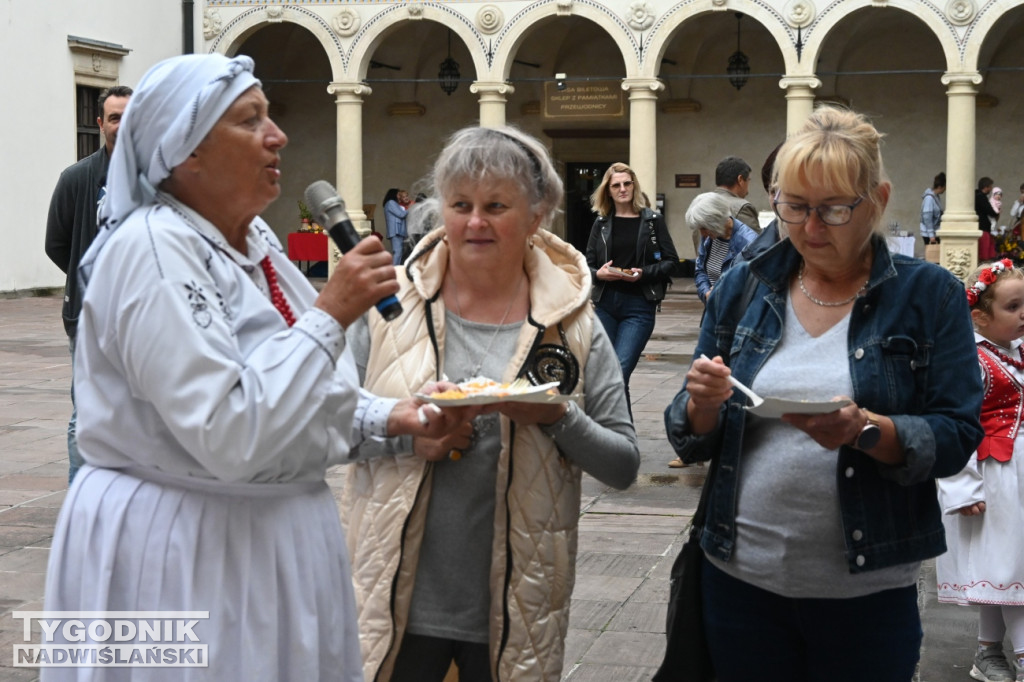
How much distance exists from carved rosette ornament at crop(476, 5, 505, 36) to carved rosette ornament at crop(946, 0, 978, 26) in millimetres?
7886

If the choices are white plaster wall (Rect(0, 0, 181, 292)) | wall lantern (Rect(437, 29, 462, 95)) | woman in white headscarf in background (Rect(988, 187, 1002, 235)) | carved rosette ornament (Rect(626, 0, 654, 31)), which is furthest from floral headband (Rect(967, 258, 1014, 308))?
wall lantern (Rect(437, 29, 462, 95))

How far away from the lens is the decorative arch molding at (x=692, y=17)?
24344 mm

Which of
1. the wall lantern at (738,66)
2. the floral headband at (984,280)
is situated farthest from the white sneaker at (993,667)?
the wall lantern at (738,66)

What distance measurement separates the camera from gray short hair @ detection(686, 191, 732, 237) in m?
7.98

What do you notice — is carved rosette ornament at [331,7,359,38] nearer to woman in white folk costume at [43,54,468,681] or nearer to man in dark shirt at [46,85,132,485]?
man in dark shirt at [46,85,132,485]

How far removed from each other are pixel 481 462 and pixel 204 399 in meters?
1.04

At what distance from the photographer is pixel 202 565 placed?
2.40 m

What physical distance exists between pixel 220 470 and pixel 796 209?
1.34 meters

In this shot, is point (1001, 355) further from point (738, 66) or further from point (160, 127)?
point (738, 66)

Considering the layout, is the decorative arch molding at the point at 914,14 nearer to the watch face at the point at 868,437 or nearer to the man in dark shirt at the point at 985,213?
the man in dark shirt at the point at 985,213

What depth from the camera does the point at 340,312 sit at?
7.98ft

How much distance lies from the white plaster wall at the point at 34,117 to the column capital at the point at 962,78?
1475 centimetres

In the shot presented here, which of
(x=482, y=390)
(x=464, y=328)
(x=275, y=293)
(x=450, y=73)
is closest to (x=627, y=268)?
(x=464, y=328)

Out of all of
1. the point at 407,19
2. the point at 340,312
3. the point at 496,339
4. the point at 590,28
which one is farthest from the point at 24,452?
the point at 590,28
